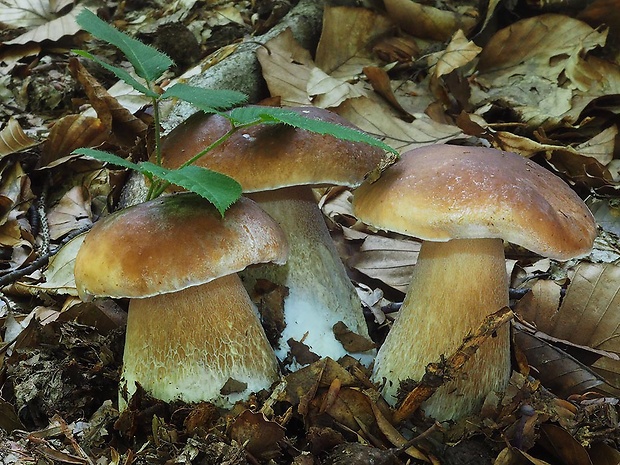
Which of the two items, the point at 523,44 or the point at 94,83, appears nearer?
the point at 94,83

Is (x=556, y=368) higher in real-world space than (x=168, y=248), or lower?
lower

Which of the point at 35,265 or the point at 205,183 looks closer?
the point at 205,183

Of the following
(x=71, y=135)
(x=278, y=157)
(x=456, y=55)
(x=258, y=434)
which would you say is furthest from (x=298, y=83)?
(x=258, y=434)

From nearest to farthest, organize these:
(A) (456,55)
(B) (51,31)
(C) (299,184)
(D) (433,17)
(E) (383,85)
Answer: (C) (299,184) → (E) (383,85) → (A) (456,55) → (D) (433,17) → (B) (51,31)

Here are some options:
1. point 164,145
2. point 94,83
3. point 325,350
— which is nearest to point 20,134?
point 94,83

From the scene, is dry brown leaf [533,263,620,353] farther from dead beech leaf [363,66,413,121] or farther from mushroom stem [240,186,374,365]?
dead beech leaf [363,66,413,121]

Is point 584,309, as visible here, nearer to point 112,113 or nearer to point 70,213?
point 70,213

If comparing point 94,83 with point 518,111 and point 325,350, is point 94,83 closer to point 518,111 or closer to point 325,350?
point 325,350
